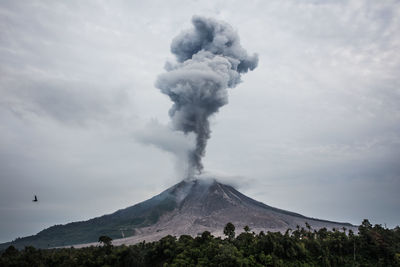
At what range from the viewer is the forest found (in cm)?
3701

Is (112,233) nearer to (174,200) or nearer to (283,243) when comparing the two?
(174,200)

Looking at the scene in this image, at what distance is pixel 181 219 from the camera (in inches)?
4193

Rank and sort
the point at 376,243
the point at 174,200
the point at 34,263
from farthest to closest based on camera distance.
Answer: the point at 174,200
the point at 34,263
the point at 376,243

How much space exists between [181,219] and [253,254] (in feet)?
229

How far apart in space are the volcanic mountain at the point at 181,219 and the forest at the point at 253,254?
141 feet

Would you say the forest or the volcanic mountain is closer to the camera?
the forest

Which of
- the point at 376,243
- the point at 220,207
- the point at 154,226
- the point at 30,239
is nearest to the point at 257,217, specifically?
the point at 220,207

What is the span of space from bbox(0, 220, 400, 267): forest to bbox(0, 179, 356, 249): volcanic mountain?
141 feet

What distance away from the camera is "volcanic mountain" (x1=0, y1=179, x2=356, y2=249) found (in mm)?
95812

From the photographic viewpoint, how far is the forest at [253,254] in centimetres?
3701

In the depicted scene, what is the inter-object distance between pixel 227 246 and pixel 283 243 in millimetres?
6576

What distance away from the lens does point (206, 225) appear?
312 ft

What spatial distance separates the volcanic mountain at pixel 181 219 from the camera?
9581cm

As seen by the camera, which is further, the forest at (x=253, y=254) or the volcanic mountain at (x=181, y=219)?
the volcanic mountain at (x=181, y=219)
